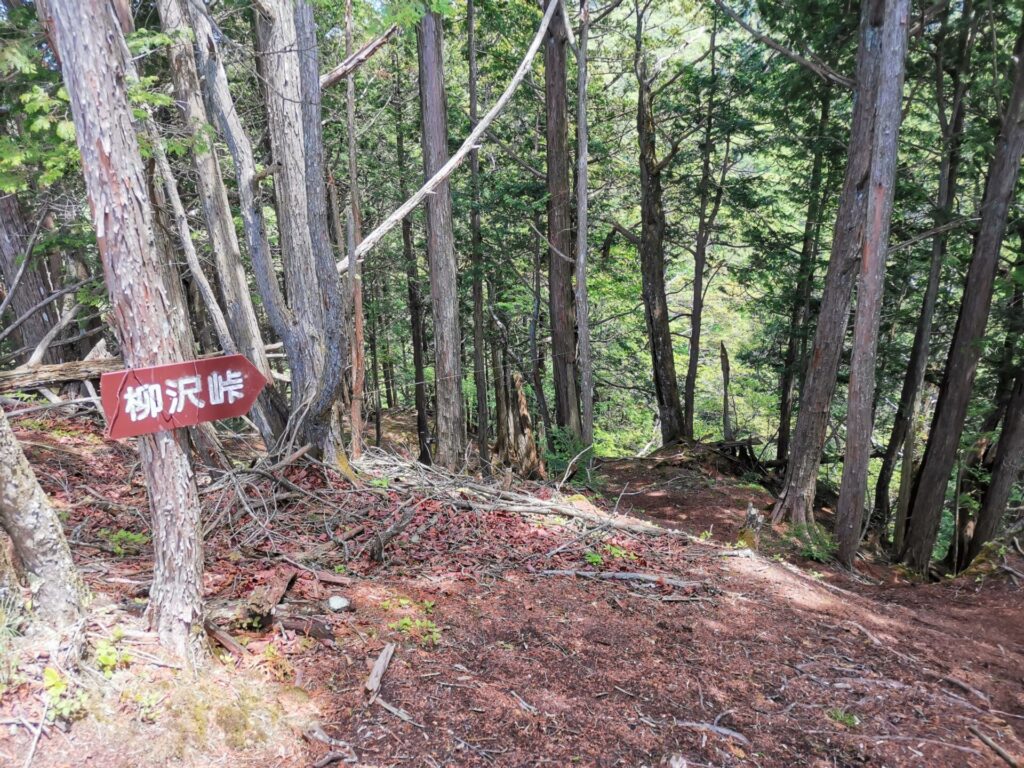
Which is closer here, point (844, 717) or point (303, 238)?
point (844, 717)

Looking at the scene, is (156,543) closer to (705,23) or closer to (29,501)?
(29,501)

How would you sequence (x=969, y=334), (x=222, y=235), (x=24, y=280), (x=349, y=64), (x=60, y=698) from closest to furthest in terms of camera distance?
(x=60, y=698) → (x=349, y=64) → (x=222, y=235) → (x=969, y=334) → (x=24, y=280)

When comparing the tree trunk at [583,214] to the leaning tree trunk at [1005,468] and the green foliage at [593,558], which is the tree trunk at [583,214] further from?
the leaning tree trunk at [1005,468]

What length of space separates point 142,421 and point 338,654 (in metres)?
1.66

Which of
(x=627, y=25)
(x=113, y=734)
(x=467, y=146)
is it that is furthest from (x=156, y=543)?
(x=627, y=25)

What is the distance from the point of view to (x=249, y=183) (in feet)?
18.8

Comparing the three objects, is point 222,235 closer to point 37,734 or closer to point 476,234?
point 37,734

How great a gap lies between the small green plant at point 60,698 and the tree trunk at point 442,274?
18.9ft

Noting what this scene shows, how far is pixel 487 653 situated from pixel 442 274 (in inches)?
221

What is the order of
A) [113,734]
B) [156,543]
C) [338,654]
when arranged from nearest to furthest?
[113,734] < [156,543] < [338,654]

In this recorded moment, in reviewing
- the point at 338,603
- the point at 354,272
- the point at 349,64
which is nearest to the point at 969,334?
the point at 354,272

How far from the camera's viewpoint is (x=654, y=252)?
11.9m

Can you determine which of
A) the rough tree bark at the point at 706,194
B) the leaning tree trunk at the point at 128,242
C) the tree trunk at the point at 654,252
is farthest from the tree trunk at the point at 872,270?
the leaning tree trunk at the point at 128,242

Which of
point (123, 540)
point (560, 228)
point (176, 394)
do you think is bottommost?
point (123, 540)
